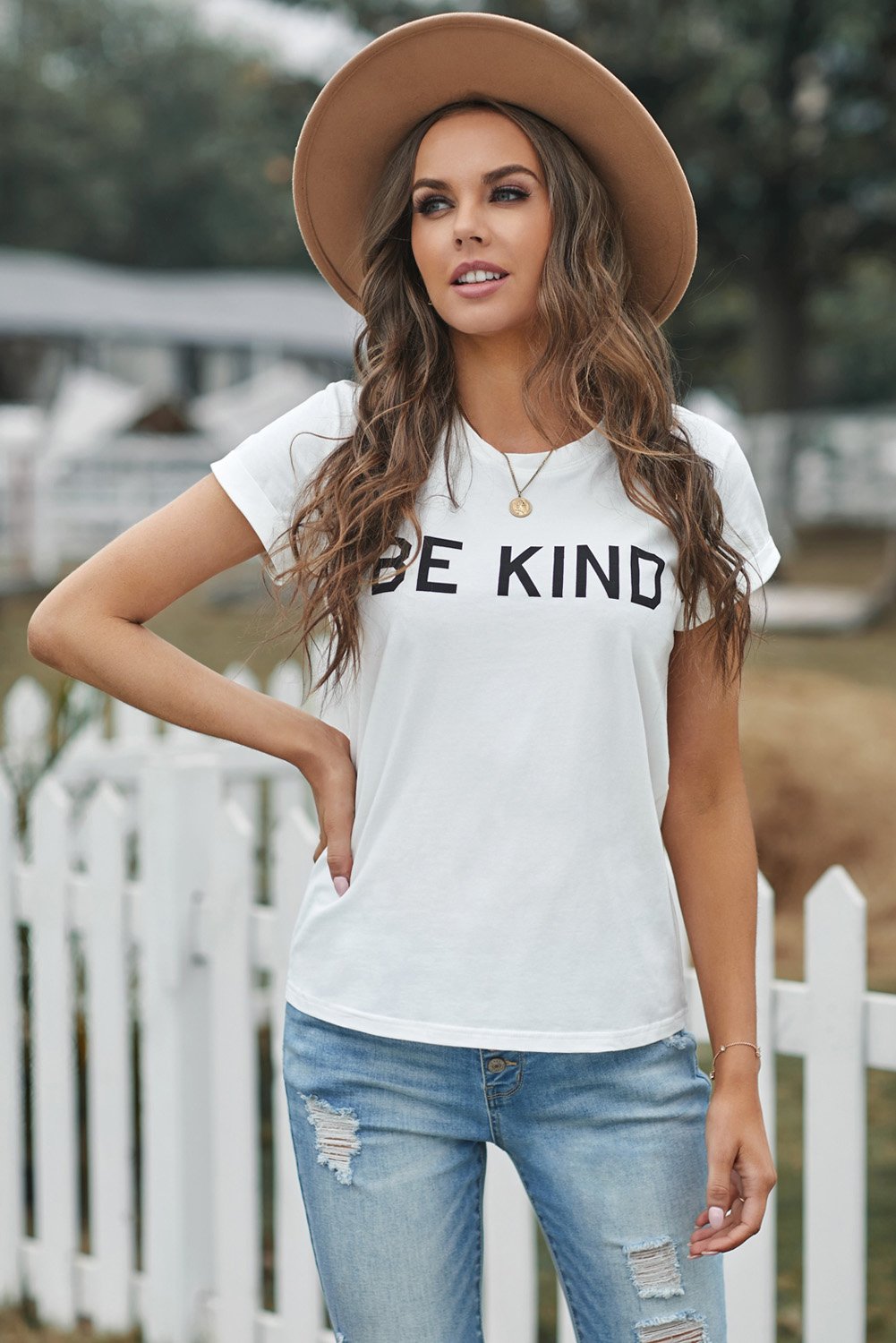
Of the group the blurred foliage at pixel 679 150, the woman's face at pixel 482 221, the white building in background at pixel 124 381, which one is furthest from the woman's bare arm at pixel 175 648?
the white building in background at pixel 124 381

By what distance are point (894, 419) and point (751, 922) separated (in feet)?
75.5

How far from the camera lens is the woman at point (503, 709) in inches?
63.5

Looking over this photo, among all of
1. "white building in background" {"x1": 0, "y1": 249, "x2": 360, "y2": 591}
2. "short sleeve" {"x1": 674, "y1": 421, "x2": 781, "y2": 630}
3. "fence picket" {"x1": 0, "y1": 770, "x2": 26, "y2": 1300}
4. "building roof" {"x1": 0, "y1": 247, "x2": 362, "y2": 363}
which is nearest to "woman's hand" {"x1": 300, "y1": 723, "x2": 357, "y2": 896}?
"short sleeve" {"x1": 674, "y1": 421, "x2": 781, "y2": 630}

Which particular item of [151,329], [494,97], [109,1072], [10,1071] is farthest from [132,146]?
[494,97]

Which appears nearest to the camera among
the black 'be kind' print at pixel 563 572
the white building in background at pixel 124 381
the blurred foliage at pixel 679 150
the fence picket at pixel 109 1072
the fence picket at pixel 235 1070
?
the black 'be kind' print at pixel 563 572

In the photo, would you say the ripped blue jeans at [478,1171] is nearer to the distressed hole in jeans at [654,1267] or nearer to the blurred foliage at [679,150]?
the distressed hole in jeans at [654,1267]

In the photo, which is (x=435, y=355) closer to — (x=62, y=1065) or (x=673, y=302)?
(x=673, y=302)

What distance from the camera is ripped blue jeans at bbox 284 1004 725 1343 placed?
1619mm

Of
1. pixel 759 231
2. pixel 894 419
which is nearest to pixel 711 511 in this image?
pixel 759 231

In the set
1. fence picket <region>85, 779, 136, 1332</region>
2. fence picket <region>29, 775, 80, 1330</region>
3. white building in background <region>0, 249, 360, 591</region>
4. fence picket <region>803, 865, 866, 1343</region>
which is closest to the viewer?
fence picket <region>803, 865, 866, 1343</region>

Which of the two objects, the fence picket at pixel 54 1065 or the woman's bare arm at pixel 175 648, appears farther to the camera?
the fence picket at pixel 54 1065

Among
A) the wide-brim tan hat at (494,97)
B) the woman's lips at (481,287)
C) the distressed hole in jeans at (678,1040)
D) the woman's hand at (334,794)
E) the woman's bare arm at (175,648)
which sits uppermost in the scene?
the wide-brim tan hat at (494,97)

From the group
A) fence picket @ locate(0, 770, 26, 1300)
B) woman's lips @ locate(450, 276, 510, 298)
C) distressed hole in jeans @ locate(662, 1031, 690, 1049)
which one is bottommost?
fence picket @ locate(0, 770, 26, 1300)

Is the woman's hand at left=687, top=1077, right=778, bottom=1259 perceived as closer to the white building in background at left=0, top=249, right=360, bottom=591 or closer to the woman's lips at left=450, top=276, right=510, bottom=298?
the woman's lips at left=450, top=276, right=510, bottom=298
